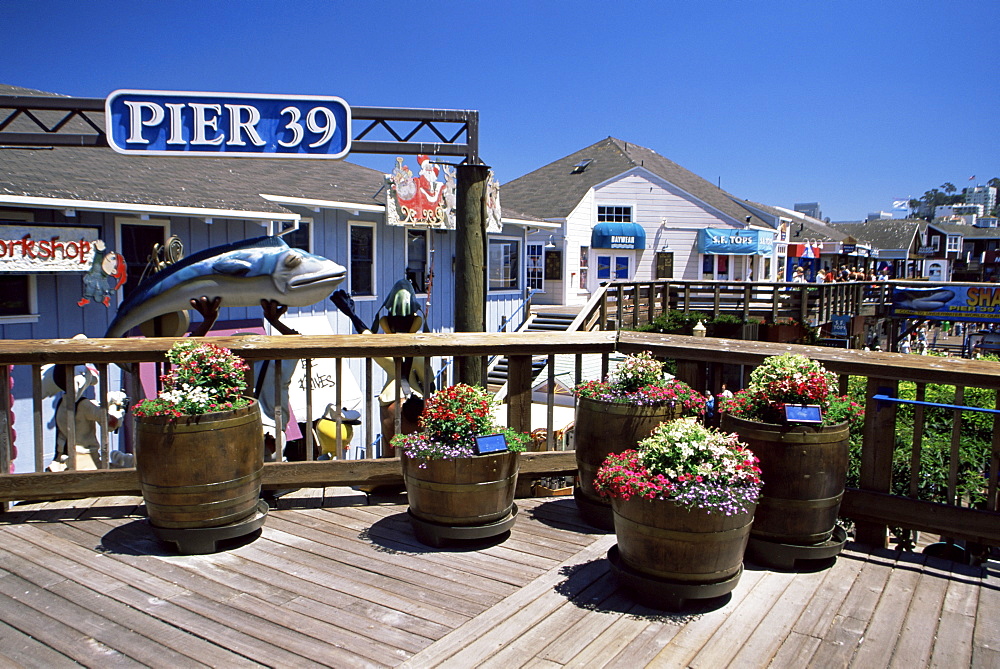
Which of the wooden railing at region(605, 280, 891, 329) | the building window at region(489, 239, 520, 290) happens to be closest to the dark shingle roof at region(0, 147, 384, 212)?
the building window at region(489, 239, 520, 290)

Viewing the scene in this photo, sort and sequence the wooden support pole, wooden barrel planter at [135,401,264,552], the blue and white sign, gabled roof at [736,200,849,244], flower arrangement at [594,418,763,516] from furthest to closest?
gabled roof at [736,200,849,244] → the blue and white sign → the wooden support pole → wooden barrel planter at [135,401,264,552] → flower arrangement at [594,418,763,516]

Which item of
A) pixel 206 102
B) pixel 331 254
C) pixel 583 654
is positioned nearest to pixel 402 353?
pixel 583 654

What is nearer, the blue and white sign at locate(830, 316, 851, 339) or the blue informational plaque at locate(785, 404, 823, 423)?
the blue informational plaque at locate(785, 404, 823, 423)

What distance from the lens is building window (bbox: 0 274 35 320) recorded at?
347 inches

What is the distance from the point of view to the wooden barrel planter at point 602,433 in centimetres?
368

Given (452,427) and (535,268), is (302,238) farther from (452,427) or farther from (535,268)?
(535,268)

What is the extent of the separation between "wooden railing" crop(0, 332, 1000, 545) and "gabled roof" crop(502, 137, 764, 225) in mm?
21234

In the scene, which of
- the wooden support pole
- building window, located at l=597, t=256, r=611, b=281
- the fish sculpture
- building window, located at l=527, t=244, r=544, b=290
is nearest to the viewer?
the wooden support pole

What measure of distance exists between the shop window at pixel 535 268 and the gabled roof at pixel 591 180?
1331 millimetres

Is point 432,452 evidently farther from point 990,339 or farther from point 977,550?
point 990,339

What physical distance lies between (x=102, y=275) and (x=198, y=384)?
6.93 meters

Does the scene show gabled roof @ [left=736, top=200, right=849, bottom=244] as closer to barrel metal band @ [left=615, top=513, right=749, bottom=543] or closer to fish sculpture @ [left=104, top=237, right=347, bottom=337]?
fish sculpture @ [left=104, top=237, right=347, bottom=337]

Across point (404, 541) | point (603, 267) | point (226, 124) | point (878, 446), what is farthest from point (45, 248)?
point (603, 267)

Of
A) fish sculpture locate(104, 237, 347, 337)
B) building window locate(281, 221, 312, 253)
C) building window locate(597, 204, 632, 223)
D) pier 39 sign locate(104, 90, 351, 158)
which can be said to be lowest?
fish sculpture locate(104, 237, 347, 337)
